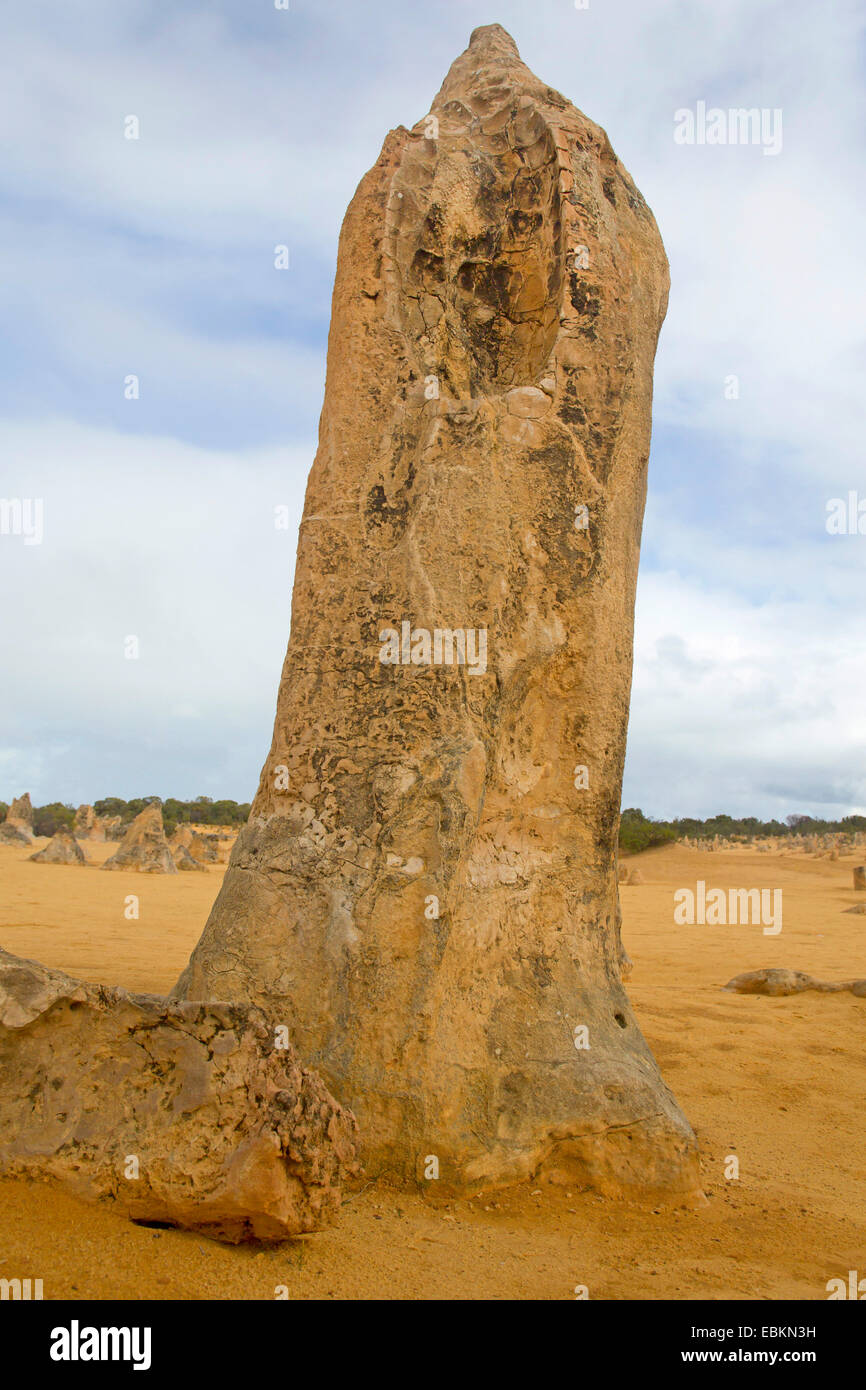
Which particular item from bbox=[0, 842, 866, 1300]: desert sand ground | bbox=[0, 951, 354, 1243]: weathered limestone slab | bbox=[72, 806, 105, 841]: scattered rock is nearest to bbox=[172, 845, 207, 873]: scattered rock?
bbox=[0, 842, 866, 1300]: desert sand ground

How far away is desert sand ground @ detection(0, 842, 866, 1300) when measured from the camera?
1.97m

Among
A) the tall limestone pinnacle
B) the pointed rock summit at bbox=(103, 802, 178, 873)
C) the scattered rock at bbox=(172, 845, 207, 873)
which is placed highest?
the tall limestone pinnacle

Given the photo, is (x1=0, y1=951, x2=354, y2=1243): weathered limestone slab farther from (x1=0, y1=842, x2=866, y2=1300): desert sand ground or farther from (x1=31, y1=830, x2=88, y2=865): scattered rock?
(x1=31, y1=830, x2=88, y2=865): scattered rock

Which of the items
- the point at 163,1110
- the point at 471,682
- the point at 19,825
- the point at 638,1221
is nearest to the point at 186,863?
the point at 19,825

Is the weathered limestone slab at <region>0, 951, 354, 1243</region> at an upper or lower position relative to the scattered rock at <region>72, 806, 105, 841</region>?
upper

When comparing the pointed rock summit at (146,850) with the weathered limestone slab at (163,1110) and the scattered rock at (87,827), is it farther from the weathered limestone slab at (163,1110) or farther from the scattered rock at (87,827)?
→ the weathered limestone slab at (163,1110)

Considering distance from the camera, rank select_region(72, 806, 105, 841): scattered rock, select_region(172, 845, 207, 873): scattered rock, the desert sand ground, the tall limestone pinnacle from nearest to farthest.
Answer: the desert sand ground
the tall limestone pinnacle
select_region(172, 845, 207, 873): scattered rock
select_region(72, 806, 105, 841): scattered rock

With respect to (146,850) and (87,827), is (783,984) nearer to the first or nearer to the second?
(146,850)

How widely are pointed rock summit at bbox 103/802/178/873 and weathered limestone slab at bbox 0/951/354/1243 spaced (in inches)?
539

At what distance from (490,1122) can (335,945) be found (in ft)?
2.24

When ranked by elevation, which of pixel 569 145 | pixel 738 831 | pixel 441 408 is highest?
pixel 569 145

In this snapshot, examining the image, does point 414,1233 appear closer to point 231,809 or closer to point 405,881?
point 405,881

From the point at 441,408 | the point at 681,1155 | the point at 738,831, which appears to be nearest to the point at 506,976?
the point at 681,1155

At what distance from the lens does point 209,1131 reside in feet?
6.94
